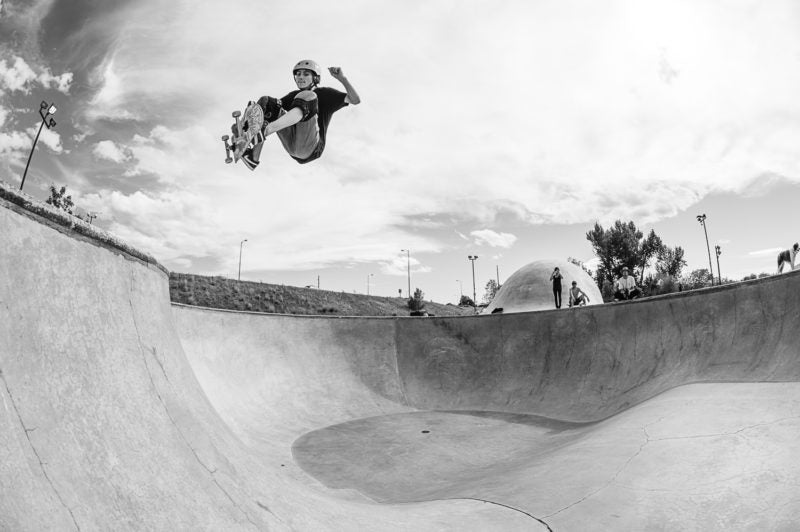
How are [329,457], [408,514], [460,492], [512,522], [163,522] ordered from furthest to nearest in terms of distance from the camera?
[329,457], [460,492], [408,514], [512,522], [163,522]

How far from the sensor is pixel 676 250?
61625 millimetres

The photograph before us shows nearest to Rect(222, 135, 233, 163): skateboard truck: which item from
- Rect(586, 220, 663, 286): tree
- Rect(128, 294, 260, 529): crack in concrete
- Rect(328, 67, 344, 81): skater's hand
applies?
Rect(328, 67, 344, 81): skater's hand

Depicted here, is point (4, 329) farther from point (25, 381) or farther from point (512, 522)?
point (512, 522)

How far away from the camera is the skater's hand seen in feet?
23.1

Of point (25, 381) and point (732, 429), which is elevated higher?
point (25, 381)

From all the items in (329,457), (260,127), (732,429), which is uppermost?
(260,127)

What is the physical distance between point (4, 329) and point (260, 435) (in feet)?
18.1

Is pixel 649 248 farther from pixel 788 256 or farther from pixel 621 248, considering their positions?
pixel 788 256

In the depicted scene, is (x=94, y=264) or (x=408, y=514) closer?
(x=94, y=264)

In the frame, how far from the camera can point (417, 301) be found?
52.6 meters

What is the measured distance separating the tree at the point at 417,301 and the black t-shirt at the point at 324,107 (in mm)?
43910

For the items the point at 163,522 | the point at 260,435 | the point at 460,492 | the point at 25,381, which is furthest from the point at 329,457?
the point at 25,381

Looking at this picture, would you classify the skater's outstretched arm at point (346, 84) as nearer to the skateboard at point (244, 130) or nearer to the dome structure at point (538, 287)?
the skateboard at point (244, 130)

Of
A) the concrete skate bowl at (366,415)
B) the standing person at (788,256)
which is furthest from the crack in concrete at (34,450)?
the standing person at (788,256)
